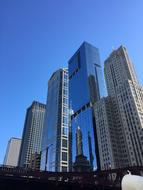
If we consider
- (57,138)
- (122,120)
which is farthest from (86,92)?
(57,138)

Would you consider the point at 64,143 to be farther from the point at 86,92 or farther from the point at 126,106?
the point at 126,106

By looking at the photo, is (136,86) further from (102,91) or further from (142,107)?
(102,91)

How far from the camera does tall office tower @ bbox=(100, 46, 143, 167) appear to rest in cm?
10419

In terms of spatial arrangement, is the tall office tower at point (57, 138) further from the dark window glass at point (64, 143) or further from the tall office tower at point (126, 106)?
the tall office tower at point (126, 106)

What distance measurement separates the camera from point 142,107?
392 ft

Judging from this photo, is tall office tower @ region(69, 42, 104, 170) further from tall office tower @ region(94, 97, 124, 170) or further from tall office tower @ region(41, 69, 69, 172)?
tall office tower @ region(41, 69, 69, 172)

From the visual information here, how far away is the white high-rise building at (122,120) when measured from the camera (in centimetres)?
10438

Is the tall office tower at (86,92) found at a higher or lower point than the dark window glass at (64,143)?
higher

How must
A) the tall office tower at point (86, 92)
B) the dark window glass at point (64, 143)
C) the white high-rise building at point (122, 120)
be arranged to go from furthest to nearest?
the dark window glass at point (64, 143) < the tall office tower at point (86, 92) < the white high-rise building at point (122, 120)

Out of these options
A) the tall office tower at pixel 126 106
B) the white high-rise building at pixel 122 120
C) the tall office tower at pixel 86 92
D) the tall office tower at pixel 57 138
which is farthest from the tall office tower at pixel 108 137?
the tall office tower at pixel 57 138

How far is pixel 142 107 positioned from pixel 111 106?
2008 centimetres

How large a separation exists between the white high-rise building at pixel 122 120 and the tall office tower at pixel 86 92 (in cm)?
889

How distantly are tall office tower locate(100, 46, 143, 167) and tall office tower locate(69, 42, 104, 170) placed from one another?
41.6 ft

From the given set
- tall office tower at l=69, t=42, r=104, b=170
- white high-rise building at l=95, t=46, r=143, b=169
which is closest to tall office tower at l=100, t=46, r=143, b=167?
white high-rise building at l=95, t=46, r=143, b=169
